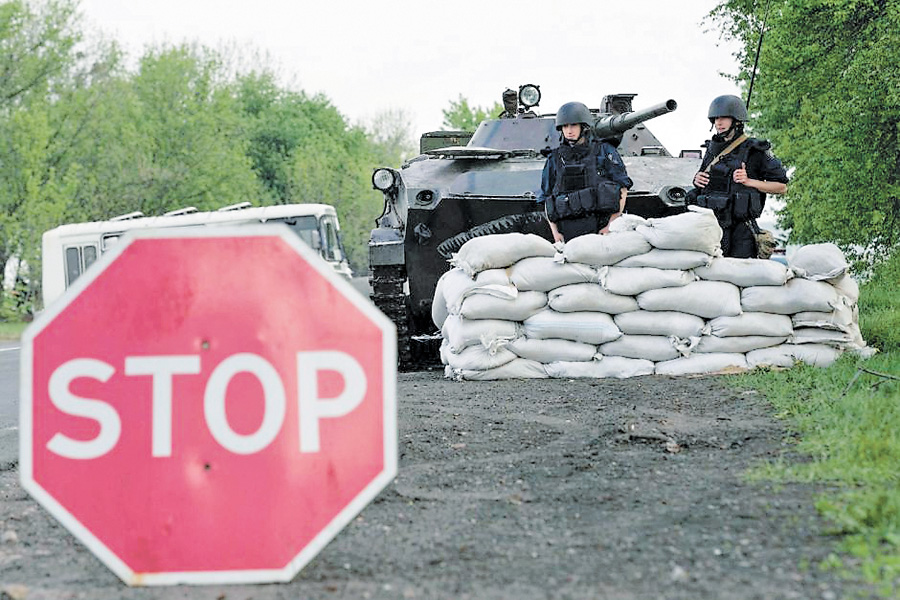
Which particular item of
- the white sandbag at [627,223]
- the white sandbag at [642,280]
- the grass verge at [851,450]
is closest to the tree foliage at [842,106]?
the grass verge at [851,450]

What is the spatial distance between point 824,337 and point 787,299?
14.7 inches

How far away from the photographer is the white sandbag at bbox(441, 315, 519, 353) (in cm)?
1033

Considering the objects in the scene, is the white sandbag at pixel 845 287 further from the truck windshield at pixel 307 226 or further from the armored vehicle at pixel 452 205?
the truck windshield at pixel 307 226

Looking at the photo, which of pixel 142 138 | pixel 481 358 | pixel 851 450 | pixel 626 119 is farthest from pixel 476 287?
pixel 142 138

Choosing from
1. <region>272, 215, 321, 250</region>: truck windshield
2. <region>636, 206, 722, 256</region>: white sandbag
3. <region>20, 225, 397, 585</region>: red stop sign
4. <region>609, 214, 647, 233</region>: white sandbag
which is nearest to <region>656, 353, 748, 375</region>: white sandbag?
<region>636, 206, 722, 256</region>: white sandbag

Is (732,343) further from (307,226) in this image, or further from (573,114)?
(307,226)

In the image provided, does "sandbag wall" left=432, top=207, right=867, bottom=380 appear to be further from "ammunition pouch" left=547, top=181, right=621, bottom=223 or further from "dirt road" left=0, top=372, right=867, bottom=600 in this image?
"dirt road" left=0, top=372, right=867, bottom=600

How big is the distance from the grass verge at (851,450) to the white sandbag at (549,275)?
1405 millimetres

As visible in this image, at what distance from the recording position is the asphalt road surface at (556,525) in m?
4.04

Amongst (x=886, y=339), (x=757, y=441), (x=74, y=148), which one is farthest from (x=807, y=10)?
(x=74, y=148)

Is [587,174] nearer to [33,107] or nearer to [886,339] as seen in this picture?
[886,339]

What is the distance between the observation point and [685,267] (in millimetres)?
10359

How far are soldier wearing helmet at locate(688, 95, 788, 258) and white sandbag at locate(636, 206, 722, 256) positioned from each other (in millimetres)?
686

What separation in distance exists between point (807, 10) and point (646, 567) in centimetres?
1549
